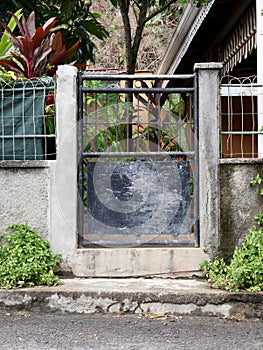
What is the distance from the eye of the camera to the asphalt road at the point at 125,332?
12.2 feet

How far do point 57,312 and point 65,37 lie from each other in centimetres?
544

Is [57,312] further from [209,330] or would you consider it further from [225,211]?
[225,211]

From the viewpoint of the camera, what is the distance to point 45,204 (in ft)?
17.0

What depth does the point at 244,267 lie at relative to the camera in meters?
4.61

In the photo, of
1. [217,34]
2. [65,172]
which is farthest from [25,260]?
[217,34]

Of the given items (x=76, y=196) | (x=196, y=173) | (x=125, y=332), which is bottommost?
(x=125, y=332)

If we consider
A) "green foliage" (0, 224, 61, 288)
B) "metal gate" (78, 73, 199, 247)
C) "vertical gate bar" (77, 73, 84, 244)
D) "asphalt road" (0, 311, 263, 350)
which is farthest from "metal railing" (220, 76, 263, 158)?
"green foliage" (0, 224, 61, 288)

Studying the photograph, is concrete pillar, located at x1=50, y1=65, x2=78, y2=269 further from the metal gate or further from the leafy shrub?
the leafy shrub

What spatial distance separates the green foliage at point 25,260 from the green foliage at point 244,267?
1334 mm

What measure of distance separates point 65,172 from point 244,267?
177 cm

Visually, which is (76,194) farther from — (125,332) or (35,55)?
(125,332)

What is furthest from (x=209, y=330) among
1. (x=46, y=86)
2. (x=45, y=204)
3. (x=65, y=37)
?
(x=65, y=37)

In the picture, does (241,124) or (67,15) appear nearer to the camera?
(241,124)

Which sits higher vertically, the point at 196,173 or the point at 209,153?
the point at 209,153
